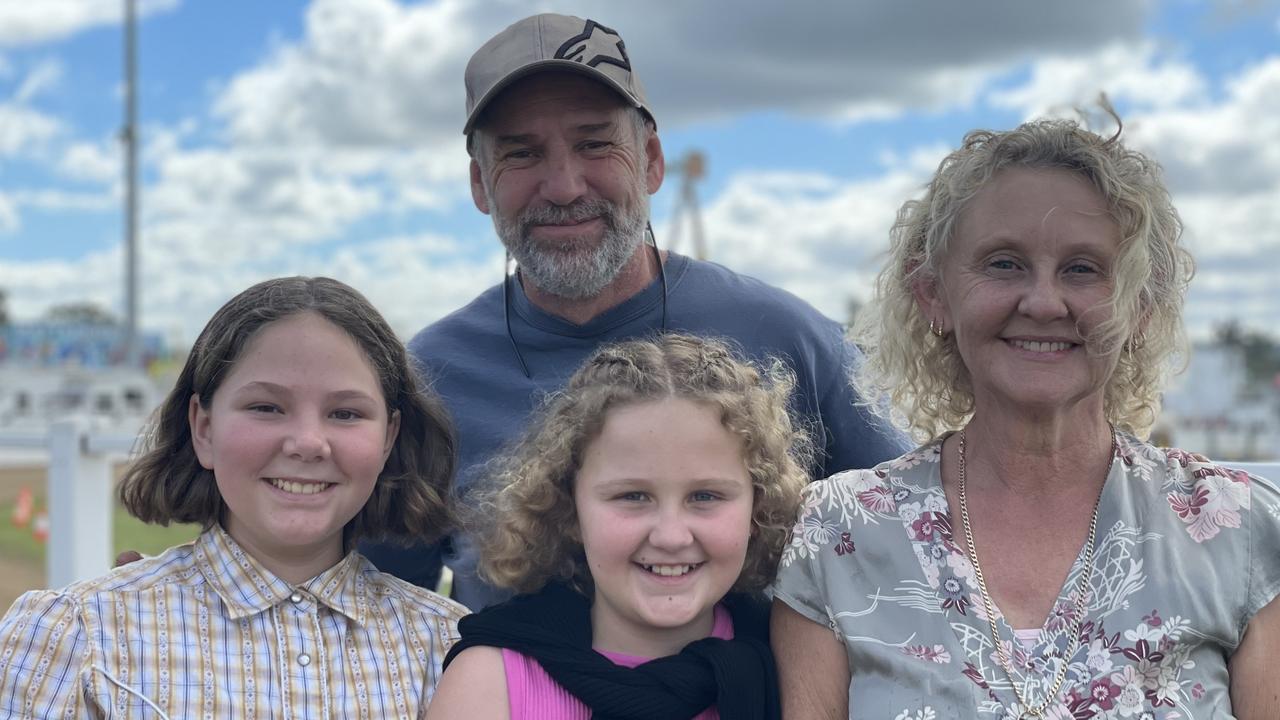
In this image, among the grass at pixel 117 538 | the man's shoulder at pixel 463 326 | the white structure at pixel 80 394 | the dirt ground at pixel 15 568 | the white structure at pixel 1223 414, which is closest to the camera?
the man's shoulder at pixel 463 326

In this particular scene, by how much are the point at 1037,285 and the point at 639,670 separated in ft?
3.63

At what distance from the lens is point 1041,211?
2.38 m

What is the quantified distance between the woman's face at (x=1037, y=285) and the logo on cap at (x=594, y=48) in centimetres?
119

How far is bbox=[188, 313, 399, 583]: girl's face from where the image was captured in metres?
2.48

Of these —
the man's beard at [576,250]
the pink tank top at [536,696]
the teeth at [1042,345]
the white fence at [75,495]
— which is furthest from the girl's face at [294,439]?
the white fence at [75,495]

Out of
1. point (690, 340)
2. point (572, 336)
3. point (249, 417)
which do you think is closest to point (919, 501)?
point (690, 340)

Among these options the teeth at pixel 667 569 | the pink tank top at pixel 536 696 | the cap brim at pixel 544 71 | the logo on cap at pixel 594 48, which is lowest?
the pink tank top at pixel 536 696

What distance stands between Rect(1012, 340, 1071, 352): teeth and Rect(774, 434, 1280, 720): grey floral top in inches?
12.1

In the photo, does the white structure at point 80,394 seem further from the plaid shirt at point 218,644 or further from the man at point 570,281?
the plaid shirt at point 218,644

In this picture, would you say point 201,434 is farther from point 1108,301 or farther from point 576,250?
point 1108,301

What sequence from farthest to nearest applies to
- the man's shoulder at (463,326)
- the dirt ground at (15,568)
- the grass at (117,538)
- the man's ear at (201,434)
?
the grass at (117,538) < the dirt ground at (15,568) < the man's shoulder at (463,326) < the man's ear at (201,434)

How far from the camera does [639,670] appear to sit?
232cm

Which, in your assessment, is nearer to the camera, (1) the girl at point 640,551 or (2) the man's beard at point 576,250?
(1) the girl at point 640,551

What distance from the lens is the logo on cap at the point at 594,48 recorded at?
3.14m
